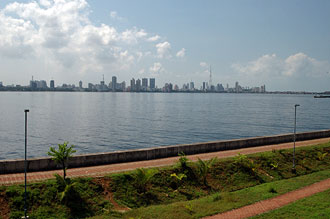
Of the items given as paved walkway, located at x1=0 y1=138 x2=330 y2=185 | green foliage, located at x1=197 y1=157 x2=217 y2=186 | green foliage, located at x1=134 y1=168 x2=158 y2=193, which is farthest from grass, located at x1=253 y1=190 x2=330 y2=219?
paved walkway, located at x1=0 y1=138 x2=330 y2=185

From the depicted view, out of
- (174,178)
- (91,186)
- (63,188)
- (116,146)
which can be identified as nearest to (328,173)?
(174,178)

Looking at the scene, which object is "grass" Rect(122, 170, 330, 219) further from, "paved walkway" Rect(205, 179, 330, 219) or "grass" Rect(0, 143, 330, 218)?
"paved walkway" Rect(205, 179, 330, 219)

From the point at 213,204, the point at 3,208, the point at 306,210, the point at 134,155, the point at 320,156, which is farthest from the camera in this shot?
the point at 320,156

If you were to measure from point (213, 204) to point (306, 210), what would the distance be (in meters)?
4.22

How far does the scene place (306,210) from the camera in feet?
45.8

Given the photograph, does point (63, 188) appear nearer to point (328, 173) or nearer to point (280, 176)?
point (280, 176)

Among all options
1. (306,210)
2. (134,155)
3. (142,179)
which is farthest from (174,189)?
(306,210)

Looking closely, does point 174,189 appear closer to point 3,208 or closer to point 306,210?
point 306,210

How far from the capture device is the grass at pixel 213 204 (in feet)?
45.5

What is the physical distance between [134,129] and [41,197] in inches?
1650

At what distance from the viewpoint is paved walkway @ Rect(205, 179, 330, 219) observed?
547 inches

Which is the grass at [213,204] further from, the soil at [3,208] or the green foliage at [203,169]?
the soil at [3,208]

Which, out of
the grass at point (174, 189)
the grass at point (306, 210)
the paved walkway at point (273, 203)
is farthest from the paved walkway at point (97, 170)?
the grass at point (306, 210)

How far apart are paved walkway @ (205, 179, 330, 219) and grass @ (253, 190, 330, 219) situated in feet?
1.63
